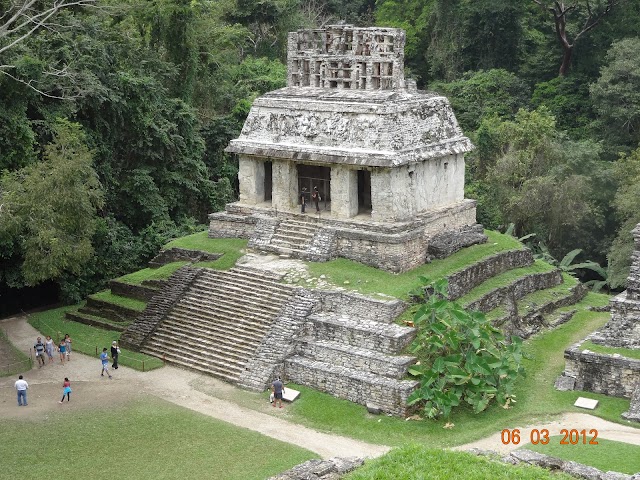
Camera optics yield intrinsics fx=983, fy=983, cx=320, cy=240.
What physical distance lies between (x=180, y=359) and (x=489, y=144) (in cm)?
1799

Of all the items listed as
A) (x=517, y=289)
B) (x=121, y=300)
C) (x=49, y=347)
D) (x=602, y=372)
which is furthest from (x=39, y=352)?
(x=602, y=372)

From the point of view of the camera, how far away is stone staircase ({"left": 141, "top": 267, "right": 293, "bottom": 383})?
2275cm

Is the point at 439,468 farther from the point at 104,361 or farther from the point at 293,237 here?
the point at 293,237

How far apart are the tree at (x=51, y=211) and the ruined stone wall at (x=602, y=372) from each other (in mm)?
12507

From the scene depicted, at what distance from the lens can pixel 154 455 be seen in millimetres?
18406

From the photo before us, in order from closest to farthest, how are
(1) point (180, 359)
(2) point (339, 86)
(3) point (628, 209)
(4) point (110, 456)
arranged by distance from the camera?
(4) point (110, 456) < (1) point (180, 359) < (2) point (339, 86) < (3) point (628, 209)

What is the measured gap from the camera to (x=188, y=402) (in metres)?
21.1

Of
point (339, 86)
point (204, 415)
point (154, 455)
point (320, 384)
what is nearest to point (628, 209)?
point (339, 86)

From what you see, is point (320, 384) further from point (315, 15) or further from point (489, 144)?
point (315, 15)

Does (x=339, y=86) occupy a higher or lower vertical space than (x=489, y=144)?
higher

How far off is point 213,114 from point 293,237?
14876 mm

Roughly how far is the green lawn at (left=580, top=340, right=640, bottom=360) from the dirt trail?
1.75 meters
